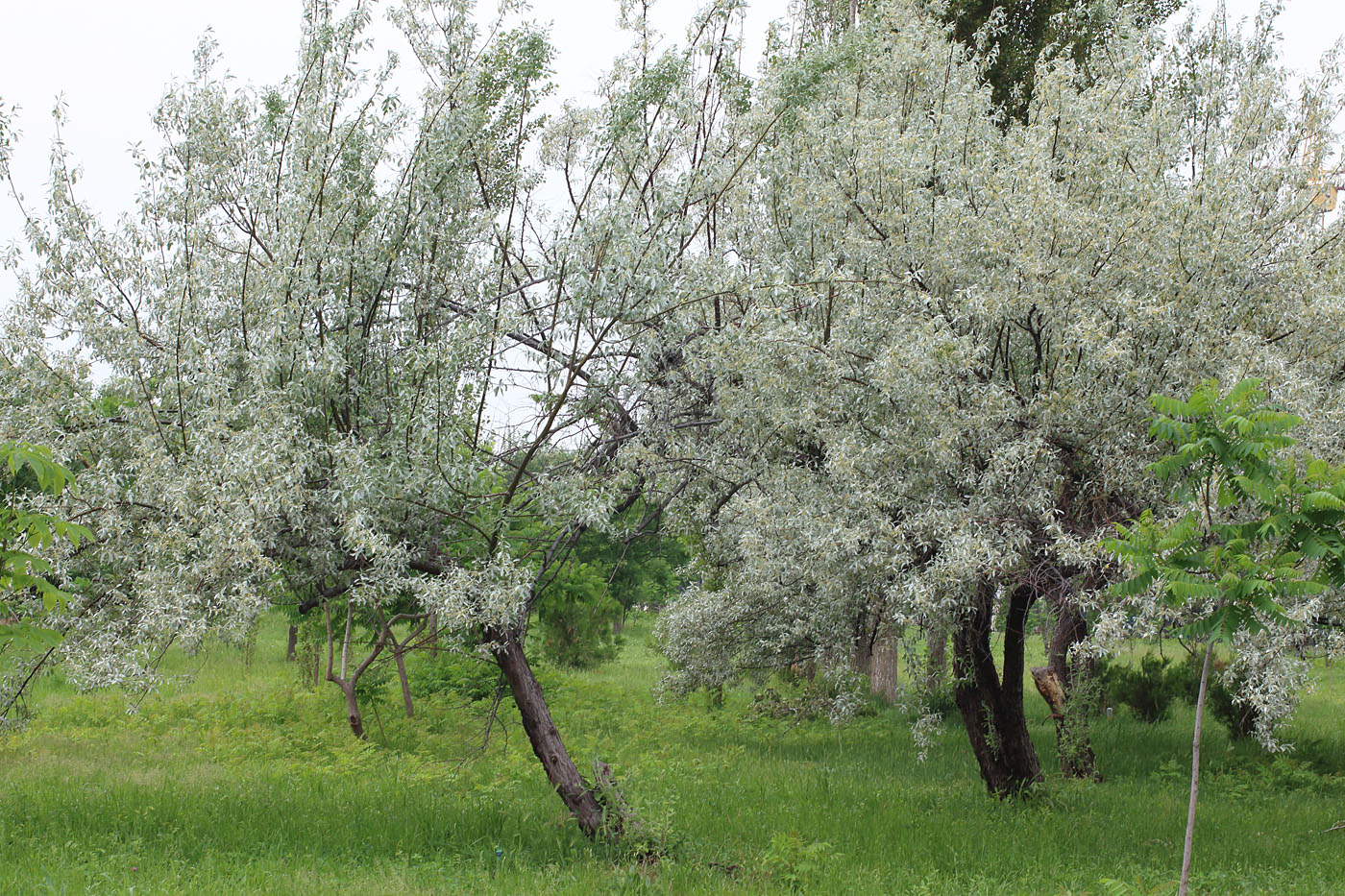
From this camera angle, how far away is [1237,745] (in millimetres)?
15156

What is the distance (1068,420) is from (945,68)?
21.9 feet

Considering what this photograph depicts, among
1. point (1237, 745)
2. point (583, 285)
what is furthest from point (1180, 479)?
point (1237, 745)

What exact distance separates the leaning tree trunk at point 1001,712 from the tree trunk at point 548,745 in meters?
3.89

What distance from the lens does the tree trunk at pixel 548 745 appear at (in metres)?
8.29

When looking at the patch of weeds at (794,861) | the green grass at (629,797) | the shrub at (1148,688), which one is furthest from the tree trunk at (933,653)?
the shrub at (1148,688)

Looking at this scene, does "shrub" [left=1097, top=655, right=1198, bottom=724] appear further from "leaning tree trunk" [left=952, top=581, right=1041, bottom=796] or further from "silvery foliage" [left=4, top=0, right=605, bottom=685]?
"silvery foliage" [left=4, top=0, right=605, bottom=685]

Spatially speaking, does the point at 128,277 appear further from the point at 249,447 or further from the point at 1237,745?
the point at 1237,745

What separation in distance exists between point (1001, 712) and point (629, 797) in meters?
4.09

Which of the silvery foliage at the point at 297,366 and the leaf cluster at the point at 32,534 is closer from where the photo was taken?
the leaf cluster at the point at 32,534

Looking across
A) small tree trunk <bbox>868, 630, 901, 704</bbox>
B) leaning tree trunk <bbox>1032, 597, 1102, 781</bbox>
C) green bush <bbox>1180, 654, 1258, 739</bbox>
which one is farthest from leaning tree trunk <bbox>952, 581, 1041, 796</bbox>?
small tree trunk <bbox>868, 630, 901, 704</bbox>

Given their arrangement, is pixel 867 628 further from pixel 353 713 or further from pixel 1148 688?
pixel 1148 688

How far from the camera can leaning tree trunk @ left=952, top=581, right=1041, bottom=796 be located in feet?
33.1

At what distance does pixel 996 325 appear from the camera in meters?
8.28

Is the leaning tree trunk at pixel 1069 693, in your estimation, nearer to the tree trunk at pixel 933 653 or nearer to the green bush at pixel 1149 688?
the tree trunk at pixel 933 653
